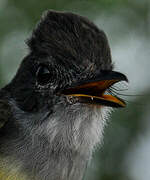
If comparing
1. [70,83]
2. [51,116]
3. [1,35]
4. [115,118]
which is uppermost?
[1,35]

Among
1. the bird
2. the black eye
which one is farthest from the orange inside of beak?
the black eye

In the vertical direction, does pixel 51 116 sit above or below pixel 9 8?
below

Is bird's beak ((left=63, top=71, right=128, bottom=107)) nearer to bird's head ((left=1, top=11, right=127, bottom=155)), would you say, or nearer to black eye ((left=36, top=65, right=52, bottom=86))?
bird's head ((left=1, top=11, right=127, bottom=155))

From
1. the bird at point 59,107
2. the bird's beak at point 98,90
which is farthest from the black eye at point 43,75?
the bird's beak at point 98,90

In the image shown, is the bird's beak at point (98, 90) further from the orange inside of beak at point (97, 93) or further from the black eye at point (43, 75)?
the black eye at point (43, 75)

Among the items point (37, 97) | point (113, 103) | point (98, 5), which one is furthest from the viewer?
point (98, 5)

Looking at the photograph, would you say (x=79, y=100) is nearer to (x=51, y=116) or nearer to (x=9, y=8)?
(x=51, y=116)

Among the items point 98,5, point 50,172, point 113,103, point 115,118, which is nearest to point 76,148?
point 50,172

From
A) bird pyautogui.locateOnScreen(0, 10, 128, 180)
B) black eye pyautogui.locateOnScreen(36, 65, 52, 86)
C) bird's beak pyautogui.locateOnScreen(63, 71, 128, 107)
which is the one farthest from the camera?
black eye pyautogui.locateOnScreen(36, 65, 52, 86)
